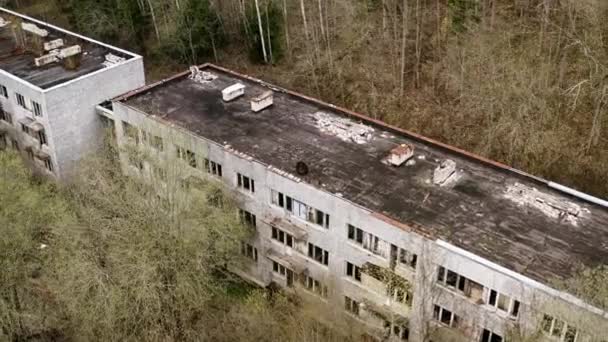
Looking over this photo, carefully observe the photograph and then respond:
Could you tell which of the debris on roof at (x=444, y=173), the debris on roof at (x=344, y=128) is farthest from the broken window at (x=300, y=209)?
the debris on roof at (x=444, y=173)

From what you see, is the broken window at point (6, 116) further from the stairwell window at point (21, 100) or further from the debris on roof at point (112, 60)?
the debris on roof at point (112, 60)

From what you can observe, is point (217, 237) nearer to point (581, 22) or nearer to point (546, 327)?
point (546, 327)

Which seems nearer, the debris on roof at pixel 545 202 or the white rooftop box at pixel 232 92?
the debris on roof at pixel 545 202

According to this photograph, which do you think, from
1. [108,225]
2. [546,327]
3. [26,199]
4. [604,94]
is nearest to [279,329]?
[108,225]

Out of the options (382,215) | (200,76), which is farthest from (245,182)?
(200,76)

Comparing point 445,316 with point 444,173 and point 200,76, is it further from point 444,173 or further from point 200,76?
point 200,76

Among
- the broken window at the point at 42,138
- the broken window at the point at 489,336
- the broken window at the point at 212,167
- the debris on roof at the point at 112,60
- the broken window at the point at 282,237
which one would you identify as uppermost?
the debris on roof at the point at 112,60
